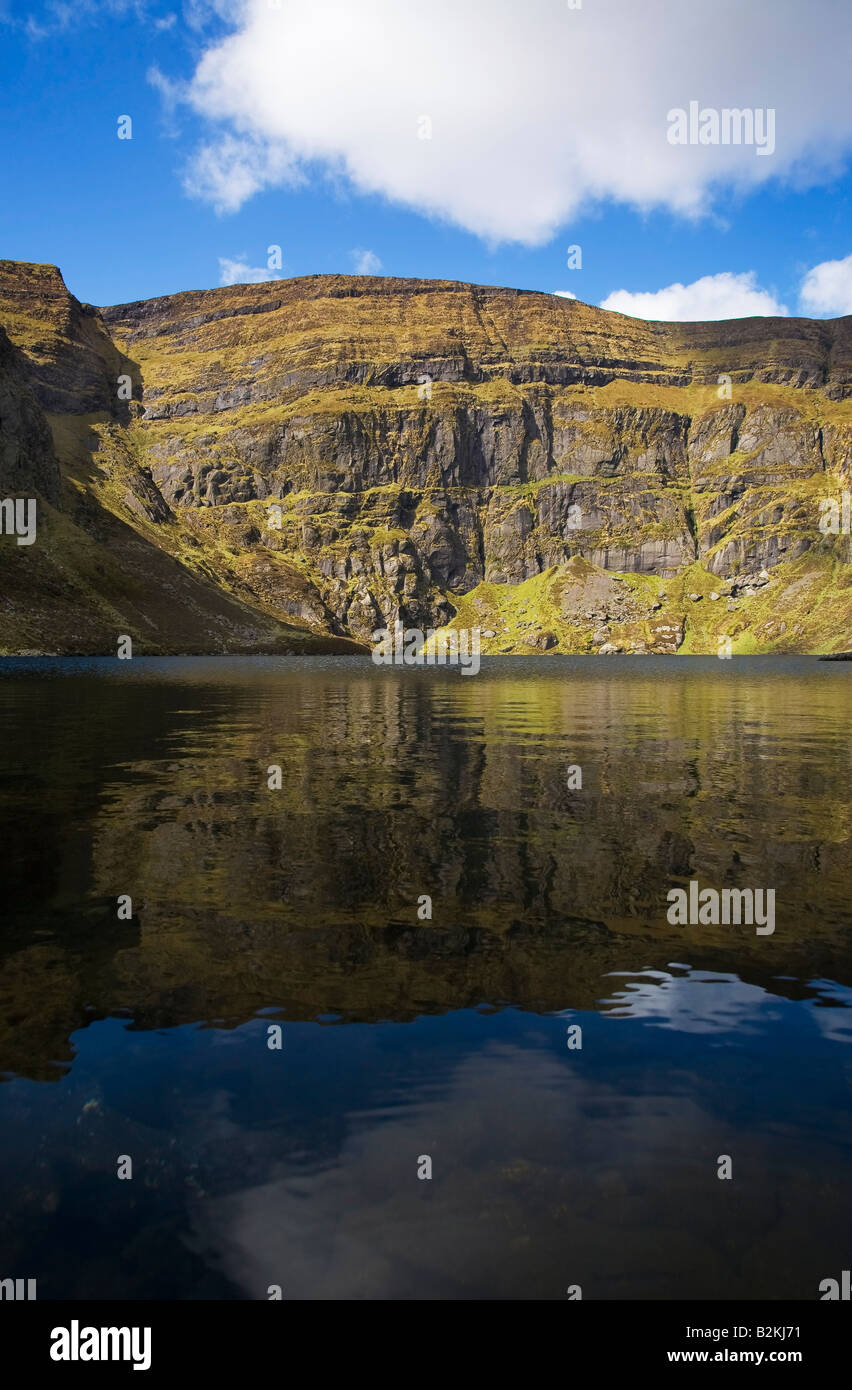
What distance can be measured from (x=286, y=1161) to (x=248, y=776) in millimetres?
26753

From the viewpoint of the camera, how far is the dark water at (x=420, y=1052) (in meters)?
7.91

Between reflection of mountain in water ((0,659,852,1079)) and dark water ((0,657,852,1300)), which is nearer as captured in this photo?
dark water ((0,657,852,1300))

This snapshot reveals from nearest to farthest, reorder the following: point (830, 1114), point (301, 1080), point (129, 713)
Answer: point (830, 1114) < point (301, 1080) < point (129, 713)

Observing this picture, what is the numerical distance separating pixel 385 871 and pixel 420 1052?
9227mm

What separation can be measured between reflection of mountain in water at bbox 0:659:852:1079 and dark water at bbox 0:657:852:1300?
108 mm

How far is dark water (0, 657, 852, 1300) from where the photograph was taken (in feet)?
26.0

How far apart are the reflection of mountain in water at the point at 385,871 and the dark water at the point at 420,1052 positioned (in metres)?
0.11

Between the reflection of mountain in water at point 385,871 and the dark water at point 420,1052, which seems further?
the reflection of mountain in water at point 385,871

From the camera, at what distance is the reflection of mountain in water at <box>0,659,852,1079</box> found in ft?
45.6

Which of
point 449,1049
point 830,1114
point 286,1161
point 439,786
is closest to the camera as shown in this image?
point 286,1161

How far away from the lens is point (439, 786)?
33500 mm

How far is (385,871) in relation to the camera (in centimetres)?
2077
